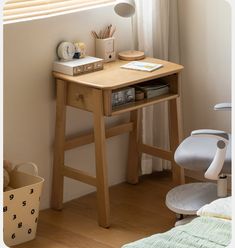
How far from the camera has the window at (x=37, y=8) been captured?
4.27m

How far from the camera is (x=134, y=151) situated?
4961 mm

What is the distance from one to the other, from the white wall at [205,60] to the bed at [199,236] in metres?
1.58

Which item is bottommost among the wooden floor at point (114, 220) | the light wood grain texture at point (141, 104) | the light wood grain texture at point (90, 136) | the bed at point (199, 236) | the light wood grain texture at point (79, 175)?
the wooden floor at point (114, 220)

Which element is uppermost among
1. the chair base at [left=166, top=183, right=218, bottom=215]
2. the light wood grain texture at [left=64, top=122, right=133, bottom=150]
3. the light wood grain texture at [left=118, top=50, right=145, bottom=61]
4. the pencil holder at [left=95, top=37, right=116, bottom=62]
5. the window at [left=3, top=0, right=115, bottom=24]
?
the window at [left=3, top=0, right=115, bottom=24]

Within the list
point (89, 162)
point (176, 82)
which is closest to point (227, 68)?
point (176, 82)

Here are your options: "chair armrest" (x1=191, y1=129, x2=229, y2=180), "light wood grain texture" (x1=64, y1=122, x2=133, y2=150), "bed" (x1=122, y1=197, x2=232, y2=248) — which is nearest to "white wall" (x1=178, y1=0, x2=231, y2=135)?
"light wood grain texture" (x1=64, y1=122, x2=133, y2=150)

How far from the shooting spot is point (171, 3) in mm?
4887

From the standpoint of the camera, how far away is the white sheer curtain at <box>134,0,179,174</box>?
4.81 m

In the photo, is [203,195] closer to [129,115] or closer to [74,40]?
[129,115]

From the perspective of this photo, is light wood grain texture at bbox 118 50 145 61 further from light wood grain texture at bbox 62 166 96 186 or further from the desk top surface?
light wood grain texture at bbox 62 166 96 186

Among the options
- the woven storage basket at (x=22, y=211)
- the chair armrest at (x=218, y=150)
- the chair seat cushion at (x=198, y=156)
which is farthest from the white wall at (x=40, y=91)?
the chair armrest at (x=218, y=150)

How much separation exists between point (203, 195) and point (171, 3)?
1.23m

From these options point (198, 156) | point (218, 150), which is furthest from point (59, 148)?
point (218, 150)

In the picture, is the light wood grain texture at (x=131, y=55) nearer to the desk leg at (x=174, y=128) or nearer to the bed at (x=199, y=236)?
the desk leg at (x=174, y=128)
